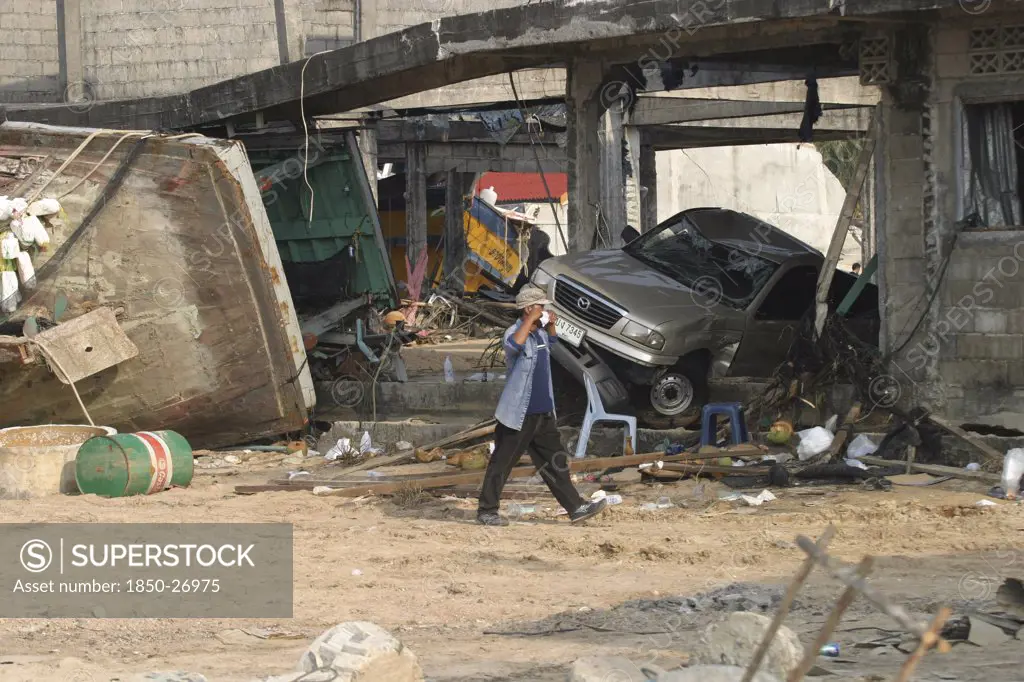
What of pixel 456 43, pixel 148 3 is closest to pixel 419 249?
pixel 148 3

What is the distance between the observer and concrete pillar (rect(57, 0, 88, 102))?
21797 mm

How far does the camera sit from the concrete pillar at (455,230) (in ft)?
90.1

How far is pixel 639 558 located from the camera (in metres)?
7.87

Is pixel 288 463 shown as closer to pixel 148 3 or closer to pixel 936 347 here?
pixel 936 347

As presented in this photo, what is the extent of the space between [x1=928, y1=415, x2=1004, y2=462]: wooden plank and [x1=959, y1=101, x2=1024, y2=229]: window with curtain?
170 centimetres

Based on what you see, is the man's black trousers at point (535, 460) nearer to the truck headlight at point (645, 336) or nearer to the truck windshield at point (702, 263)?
the truck headlight at point (645, 336)

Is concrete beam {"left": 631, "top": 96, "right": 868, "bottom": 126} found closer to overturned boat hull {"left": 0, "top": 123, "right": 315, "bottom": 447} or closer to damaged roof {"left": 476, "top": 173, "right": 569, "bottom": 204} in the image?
overturned boat hull {"left": 0, "top": 123, "right": 315, "bottom": 447}

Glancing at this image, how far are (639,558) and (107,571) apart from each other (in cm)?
308

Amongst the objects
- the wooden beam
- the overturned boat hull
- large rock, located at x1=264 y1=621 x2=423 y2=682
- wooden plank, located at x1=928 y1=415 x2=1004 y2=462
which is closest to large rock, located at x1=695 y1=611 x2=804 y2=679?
large rock, located at x1=264 y1=621 x2=423 y2=682

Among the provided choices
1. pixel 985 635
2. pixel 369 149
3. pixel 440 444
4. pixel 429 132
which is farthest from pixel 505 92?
pixel 985 635

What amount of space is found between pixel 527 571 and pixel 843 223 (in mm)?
5536

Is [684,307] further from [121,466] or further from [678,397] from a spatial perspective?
[121,466]

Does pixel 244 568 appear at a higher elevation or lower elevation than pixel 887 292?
lower

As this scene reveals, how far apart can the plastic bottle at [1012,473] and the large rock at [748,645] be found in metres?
5.34
